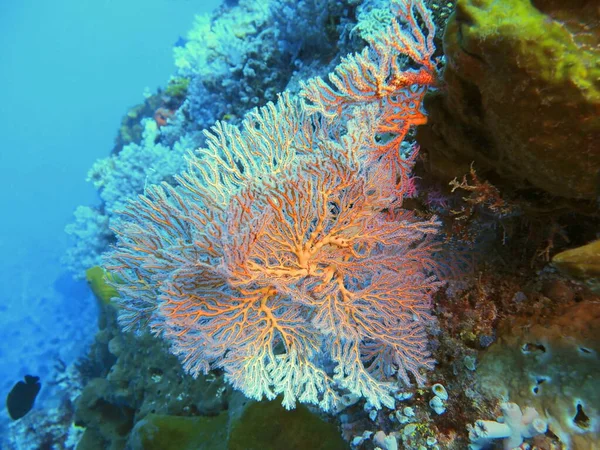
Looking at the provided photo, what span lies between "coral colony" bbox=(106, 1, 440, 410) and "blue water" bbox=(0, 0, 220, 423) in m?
13.6

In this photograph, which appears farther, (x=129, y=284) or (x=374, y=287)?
(x=129, y=284)

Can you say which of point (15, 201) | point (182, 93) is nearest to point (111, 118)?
point (15, 201)

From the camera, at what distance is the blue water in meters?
18.7

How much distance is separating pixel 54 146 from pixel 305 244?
119 metres

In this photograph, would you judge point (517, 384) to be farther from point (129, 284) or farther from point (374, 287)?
point (129, 284)

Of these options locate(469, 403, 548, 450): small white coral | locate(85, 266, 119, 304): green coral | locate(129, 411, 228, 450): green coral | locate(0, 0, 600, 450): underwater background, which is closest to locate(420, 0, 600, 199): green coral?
locate(0, 0, 600, 450): underwater background

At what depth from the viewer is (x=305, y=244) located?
286 centimetres

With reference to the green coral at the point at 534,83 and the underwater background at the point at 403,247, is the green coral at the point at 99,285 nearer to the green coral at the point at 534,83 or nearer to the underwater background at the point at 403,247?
the underwater background at the point at 403,247

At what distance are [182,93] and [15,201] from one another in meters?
82.0

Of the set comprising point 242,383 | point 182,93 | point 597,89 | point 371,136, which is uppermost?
point 182,93

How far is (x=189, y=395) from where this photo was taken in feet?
18.7

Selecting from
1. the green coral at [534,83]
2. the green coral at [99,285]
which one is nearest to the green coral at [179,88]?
the green coral at [99,285]

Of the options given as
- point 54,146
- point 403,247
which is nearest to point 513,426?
point 403,247

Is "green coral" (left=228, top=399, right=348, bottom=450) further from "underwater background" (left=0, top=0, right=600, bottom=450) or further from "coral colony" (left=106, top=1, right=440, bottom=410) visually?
"coral colony" (left=106, top=1, right=440, bottom=410)
